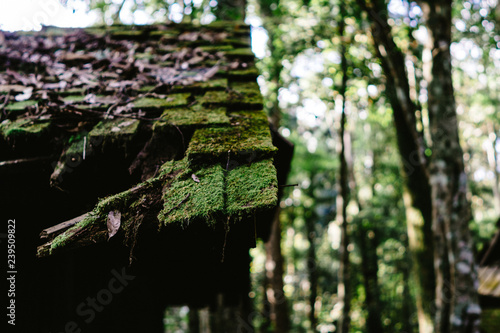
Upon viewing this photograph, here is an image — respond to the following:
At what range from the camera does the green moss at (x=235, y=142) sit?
5.35ft

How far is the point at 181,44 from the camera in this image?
3482 millimetres

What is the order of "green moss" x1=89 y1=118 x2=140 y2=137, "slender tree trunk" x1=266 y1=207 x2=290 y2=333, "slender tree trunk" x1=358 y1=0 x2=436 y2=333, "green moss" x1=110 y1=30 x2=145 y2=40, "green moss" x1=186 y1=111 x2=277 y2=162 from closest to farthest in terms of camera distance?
"green moss" x1=186 y1=111 x2=277 y2=162 → "green moss" x1=89 y1=118 x2=140 y2=137 → "green moss" x1=110 y1=30 x2=145 y2=40 → "slender tree trunk" x1=358 y1=0 x2=436 y2=333 → "slender tree trunk" x1=266 y1=207 x2=290 y2=333

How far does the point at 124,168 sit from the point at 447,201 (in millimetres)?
3356

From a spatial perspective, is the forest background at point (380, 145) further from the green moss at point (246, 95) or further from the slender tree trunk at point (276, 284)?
the green moss at point (246, 95)

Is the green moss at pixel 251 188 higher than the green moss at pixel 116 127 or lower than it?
lower

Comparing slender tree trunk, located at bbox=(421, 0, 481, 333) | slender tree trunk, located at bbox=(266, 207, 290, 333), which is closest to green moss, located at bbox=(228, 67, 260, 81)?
slender tree trunk, located at bbox=(421, 0, 481, 333)

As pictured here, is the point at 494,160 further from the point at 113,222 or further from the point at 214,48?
the point at 113,222

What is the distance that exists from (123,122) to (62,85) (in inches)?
36.8

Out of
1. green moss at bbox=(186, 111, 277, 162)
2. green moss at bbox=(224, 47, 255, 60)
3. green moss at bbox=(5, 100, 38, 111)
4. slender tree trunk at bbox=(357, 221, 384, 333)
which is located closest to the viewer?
green moss at bbox=(186, 111, 277, 162)

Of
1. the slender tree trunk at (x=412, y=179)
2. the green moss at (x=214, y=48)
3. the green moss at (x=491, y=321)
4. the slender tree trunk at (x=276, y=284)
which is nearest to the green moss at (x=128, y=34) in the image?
the green moss at (x=214, y=48)

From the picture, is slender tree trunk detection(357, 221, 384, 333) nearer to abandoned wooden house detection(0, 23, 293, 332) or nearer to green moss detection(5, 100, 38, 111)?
abandoned wooden house detection(0, 23, 293, 332)

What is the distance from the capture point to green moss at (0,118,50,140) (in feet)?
6.20

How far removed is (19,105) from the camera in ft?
7.29

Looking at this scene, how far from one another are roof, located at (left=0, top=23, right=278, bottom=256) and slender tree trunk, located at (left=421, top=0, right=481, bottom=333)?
232 centimetres
